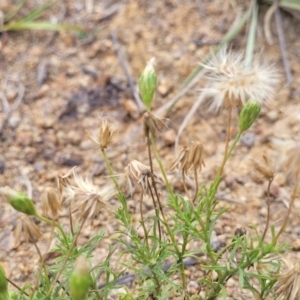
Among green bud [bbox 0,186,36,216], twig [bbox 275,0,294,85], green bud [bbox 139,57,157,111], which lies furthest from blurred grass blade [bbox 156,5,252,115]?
green bud [bbox 0,186,36,216]

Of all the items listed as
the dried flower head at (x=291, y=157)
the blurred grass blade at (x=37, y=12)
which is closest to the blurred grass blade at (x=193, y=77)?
the blurred grass blade at (x=37, y=12)

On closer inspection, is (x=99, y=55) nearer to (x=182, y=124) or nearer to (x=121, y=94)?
(x=121, y=94)

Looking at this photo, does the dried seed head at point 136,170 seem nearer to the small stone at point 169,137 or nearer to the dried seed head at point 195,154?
the dried seed head at point 195,154

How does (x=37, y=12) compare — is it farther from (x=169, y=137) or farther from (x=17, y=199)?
(x=17, y=199)

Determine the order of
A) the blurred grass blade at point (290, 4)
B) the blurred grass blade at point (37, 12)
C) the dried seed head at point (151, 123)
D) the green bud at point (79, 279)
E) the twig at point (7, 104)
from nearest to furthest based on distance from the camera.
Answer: the green bud at point (79, 279), the dried seed head at point (151, 123), the twig at point (7, 104), the blurred grass blade at point (290, 4), the blurred grass blade at point (37, 12)

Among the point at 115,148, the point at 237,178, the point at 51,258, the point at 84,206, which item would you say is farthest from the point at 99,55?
the point at 84,206

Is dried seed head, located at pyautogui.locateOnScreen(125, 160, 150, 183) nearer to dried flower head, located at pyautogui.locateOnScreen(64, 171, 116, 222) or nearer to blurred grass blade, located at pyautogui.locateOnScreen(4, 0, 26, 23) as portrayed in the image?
dried flower head, located at pyautogui.locateOnScreen(64, 171, 116, 222)
